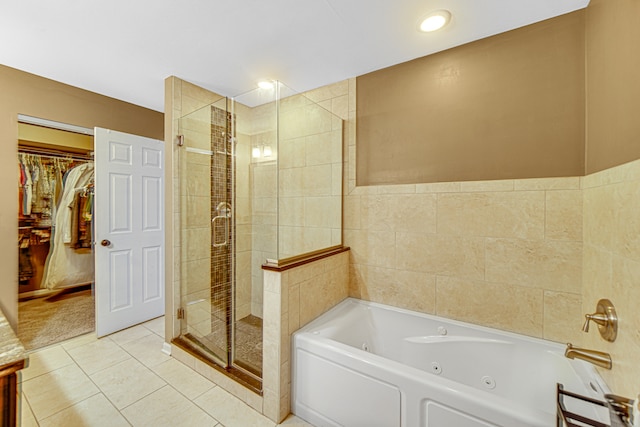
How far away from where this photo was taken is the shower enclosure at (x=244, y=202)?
2.03 meters

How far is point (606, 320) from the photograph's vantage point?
113cm

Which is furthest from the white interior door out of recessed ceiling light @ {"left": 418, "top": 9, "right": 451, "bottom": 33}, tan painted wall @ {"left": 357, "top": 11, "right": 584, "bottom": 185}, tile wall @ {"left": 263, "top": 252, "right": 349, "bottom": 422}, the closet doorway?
recessed ceiling light @ {"left": 418, "top": 9, "right": 451, "bottom": 33}

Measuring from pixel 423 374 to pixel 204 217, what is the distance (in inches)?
82.1

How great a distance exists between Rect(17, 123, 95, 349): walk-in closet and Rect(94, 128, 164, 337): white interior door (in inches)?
31.7

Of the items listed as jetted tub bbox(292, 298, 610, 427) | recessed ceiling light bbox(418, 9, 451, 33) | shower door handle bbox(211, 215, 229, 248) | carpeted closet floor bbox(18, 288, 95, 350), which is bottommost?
carpeted closet floor bbox(18, 288, 95, 350)

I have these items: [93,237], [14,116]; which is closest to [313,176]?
[93,237]

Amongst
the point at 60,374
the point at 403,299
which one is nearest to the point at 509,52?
the point at 403,299

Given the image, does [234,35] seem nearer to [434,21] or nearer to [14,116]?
[434,21]

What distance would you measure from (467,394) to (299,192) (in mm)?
1758

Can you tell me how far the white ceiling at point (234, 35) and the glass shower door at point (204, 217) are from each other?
466 mm

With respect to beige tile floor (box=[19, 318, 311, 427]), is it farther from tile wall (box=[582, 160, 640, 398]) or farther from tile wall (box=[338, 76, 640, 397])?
tile wall (box=[582, 160, 640, 398])

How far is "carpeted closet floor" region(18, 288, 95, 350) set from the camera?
2.46 m

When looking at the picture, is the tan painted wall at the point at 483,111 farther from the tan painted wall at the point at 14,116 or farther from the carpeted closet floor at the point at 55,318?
the carpeted closet floor at the point at 55,318

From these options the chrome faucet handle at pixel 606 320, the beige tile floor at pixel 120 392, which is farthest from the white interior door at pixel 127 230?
the chrome faucet handle at pixel 606 320
